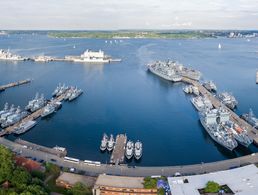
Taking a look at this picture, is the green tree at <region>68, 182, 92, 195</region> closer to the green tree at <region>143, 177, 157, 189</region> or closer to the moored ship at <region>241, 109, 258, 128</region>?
the green tree at <region>143, 177, 157, 189</region>

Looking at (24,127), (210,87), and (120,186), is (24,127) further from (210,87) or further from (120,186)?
(210,87)

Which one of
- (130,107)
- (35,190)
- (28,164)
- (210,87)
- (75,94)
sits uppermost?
(35,190)

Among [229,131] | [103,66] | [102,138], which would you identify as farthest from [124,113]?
[103,66]

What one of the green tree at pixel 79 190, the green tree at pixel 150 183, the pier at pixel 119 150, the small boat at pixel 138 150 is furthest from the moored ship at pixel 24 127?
the green tree at pixel 150 183

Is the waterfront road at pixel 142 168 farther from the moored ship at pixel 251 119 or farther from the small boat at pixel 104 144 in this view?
the moored ship at pixel 251 119

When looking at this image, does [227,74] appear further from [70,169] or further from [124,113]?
[70,169]

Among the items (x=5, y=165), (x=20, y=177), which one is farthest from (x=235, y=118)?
(x=5, y=165)
